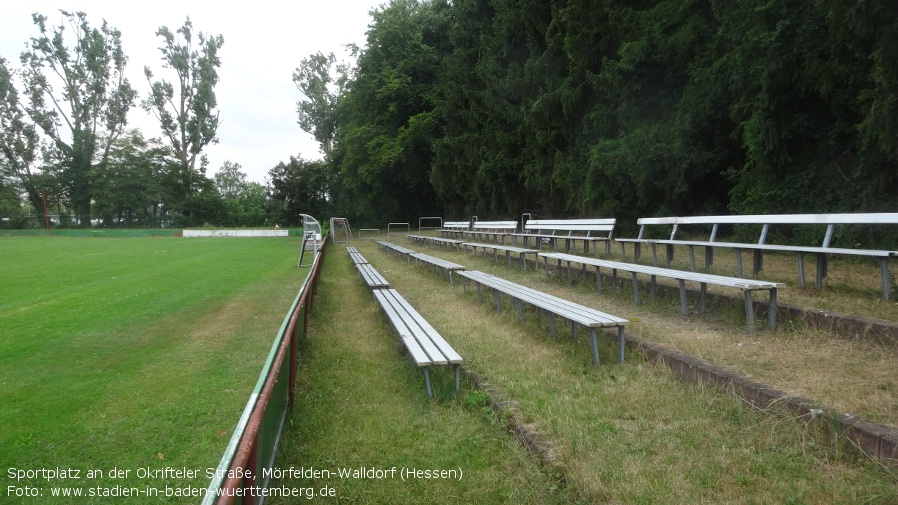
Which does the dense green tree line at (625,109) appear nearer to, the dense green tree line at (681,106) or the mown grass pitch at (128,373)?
the dense green tree line at (681,106)

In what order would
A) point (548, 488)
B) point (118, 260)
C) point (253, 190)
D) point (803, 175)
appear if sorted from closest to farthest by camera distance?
point (548, 488) < point (803, 175) < point (118, 260) < point (253, 190)

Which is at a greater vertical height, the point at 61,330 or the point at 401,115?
the point at 401,115

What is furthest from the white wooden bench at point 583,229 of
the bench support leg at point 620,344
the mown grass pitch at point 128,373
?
the mown grass pitch at point 128,373

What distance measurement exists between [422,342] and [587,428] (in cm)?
161

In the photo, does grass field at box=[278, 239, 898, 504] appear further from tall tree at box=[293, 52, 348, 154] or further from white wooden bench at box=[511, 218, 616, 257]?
tall tree at box=[293, 52, 348, 154]

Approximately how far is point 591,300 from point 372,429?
3.62 m

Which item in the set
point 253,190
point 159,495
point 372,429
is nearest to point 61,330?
point 159,495

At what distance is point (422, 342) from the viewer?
13.9 feet

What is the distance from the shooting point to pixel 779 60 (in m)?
7.34

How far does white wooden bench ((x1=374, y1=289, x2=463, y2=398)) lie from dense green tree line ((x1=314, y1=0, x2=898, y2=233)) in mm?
5674

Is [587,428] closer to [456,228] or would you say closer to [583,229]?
[583,229]

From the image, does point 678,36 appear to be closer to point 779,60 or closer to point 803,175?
point 779,60

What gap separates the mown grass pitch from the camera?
3324mm

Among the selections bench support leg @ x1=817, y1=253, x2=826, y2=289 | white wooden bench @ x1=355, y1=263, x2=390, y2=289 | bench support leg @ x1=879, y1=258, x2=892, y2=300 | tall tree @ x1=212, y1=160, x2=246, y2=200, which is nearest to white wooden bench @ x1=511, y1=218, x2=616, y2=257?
white wooden bench @ x1=355, y1=263, x2=390, y2=289
